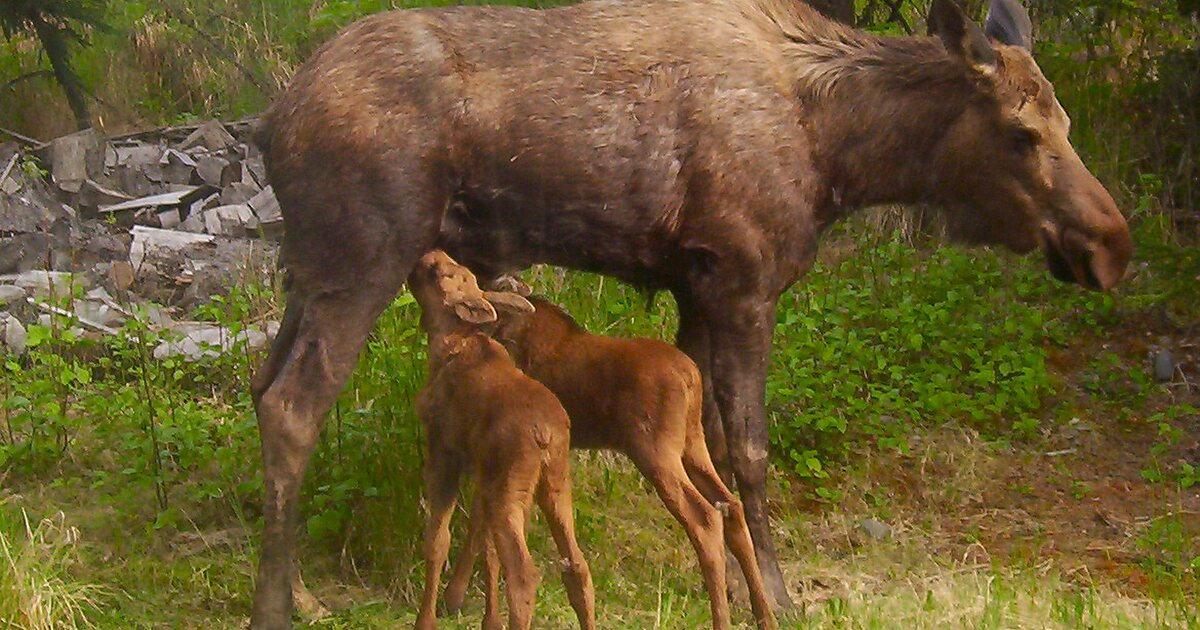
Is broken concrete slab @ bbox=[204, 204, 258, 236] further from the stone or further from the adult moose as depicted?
the adult moose

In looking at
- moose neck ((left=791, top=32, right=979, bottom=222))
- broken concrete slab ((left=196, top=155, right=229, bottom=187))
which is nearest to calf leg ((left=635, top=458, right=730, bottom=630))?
moose neck ((left=791, top=32, right=979, bottom=222))

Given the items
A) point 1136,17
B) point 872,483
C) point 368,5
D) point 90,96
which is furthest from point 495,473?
point 90,96

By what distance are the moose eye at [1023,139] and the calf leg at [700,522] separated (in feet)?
6.22

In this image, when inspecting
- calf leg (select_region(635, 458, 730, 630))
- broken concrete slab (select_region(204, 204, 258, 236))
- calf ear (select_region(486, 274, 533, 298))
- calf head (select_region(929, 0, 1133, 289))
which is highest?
calf head (select_region(929, 0, 1133, 289))

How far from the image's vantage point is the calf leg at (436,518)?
540cm

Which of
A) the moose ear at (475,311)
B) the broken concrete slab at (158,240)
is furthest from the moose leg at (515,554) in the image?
the broken concrete slab at (158,240)

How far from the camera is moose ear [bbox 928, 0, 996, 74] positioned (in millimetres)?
5918

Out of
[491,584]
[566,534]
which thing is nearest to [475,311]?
[566,534]

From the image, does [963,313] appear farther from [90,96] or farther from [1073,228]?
[90,96]

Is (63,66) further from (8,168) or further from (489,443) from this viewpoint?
(489,443)

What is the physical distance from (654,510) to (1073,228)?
2.21 meters

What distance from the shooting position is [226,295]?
30.8 ft

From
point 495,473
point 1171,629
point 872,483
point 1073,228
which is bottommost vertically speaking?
point 872,483

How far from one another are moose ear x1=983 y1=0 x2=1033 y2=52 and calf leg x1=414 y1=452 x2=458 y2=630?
9.32ft
